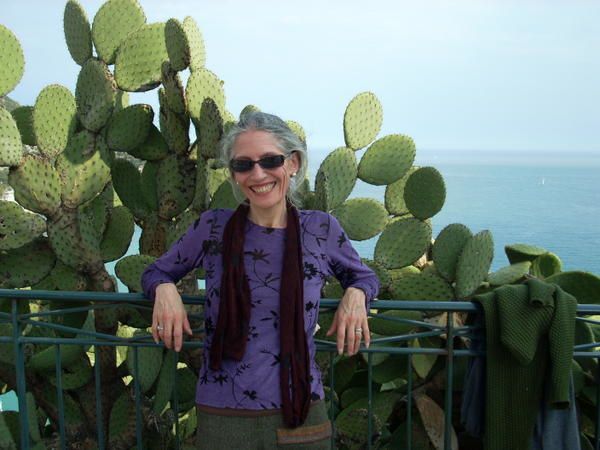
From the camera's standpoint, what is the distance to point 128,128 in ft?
11.1

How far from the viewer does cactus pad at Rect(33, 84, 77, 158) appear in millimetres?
3297

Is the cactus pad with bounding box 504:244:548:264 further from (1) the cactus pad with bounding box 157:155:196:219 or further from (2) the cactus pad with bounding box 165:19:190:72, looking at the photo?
(2) the cactus pad with bounding box 165:19:190:72

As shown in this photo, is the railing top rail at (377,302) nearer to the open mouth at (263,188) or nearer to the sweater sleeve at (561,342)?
the sweater sleeve at (561,342)

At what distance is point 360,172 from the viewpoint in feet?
12.0

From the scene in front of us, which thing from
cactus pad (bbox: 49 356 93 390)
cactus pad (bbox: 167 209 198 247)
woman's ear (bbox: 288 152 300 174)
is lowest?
cactus pad (bbox: 49 356 93 390)

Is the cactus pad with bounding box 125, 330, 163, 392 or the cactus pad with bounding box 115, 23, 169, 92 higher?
the cactus pad with bounding box 115, 23, 169, 92

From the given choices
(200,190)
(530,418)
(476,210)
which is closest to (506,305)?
(530,418)

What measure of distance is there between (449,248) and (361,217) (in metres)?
0.46

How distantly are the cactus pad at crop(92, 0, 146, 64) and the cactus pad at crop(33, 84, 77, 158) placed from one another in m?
0.28

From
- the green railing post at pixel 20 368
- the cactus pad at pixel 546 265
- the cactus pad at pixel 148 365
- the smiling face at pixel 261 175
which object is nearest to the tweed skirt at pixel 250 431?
the smiling face at pixel 261 175

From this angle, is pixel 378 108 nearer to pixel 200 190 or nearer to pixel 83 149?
pixel 200 190

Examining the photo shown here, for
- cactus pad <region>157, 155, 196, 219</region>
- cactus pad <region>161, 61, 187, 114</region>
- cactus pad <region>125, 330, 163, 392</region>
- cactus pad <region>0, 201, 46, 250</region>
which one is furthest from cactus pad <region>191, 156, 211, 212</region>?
cactus pad <region>0, 201, 46, 250</region>

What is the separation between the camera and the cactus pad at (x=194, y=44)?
3.25 m

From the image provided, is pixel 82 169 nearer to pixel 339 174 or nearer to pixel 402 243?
pixel 339 174
